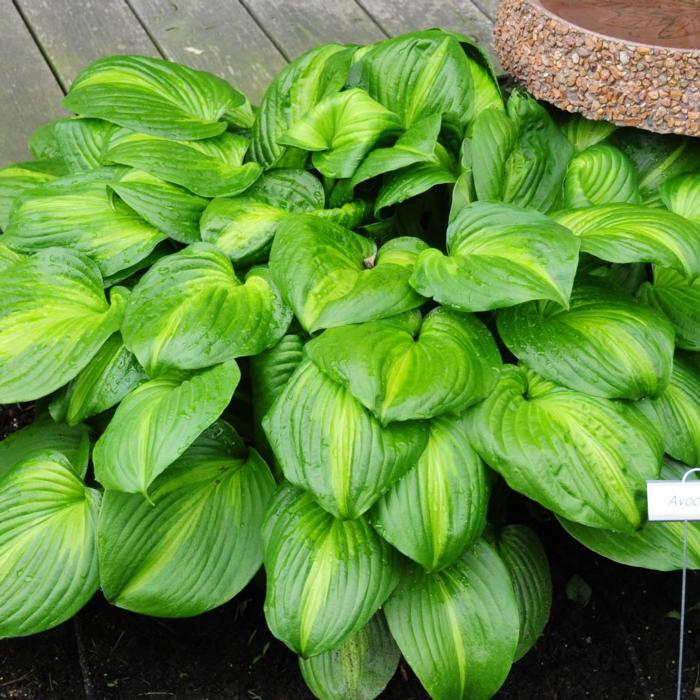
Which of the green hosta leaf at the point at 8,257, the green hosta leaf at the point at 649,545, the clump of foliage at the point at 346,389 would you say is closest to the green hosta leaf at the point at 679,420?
the clump of foliage at the point at 346,389

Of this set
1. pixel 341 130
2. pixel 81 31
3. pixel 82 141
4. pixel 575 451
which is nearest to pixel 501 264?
pixel 575 451

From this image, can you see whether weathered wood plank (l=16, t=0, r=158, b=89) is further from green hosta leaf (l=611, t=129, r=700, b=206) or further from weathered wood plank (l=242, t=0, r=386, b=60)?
green hosta leaf (l=611, t=129, r=700, b=206)

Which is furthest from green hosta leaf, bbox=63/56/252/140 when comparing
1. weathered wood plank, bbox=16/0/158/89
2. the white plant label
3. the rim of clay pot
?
the white plant label

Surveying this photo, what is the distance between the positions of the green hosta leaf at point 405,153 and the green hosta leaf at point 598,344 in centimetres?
36

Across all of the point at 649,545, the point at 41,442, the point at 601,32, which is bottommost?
→ the point at 649,545

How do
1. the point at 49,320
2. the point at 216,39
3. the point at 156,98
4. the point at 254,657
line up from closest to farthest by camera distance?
the point at 49,320
the point at 254,657
the point at 156,98
the point at 216,39

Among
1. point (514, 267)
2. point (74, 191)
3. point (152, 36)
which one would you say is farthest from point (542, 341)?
point (152, 36)

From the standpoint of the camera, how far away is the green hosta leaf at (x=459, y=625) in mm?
1442

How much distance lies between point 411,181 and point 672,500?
799 millimetres

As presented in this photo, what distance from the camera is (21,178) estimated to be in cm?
196

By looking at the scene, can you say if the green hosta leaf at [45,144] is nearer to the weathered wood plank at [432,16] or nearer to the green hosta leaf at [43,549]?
the green hosta leaf at [43,549]

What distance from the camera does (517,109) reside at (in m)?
1.86

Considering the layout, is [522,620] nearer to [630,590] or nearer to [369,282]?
[630,590]

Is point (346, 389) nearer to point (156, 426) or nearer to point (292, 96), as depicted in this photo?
point (156, 426)
